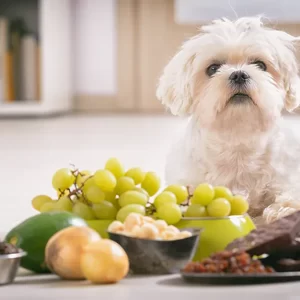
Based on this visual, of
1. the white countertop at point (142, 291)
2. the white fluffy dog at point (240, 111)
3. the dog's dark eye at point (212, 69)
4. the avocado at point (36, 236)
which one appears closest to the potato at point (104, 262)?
the white countertop at point (142, 291)

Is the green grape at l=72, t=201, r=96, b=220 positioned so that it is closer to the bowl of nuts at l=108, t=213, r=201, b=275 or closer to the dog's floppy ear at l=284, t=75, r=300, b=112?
the bowl of nuts at l=108, t=213, r=201, b=275

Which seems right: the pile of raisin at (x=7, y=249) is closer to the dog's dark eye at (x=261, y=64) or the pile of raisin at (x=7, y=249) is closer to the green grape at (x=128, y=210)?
the green grape at (x=128, y=210)

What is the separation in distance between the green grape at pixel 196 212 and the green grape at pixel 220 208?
0.05 feet

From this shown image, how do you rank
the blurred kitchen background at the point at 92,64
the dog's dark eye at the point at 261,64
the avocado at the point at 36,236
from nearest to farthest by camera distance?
1. the avocado at the point at 36,236
2. the dog's dark eye at the point at 261,64
3. the blurred kitchen background at the point at 92,64

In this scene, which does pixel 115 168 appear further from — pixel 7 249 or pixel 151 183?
pixel 7 249

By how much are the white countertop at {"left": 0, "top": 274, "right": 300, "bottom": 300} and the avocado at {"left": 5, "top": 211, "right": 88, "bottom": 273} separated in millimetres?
79

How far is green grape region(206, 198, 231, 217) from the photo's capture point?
62.8 inches

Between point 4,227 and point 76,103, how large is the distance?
5.94 m

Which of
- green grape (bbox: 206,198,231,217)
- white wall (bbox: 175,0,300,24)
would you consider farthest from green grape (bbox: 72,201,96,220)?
white wall (bbox: 175,0,300,24)

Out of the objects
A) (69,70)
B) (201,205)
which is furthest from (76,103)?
(201,205)

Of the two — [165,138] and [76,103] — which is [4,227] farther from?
[76,103]

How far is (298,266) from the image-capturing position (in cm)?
138

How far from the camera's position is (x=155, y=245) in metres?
1.43

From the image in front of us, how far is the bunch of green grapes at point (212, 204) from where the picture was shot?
1.60 m
